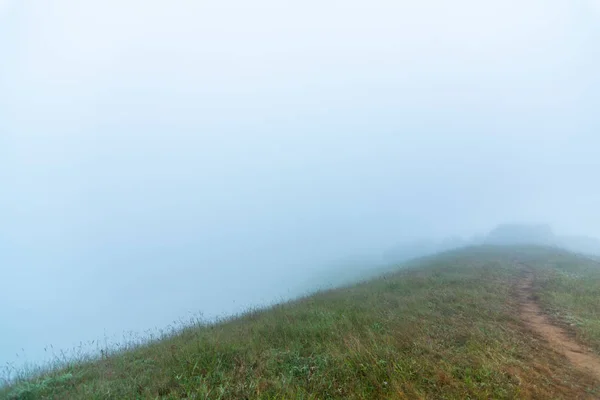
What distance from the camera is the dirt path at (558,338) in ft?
22.8

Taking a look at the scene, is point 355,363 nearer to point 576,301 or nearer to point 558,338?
point 558,338

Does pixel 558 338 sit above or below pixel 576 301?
above

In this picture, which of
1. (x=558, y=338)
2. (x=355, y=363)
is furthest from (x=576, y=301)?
(x=355, y=363)

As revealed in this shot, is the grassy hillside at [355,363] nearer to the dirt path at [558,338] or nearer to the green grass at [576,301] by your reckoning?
the green grass at [576,301]

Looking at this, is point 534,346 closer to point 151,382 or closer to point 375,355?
point 375,355

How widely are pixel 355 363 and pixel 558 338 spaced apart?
701 cm

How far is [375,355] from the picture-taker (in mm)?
6297

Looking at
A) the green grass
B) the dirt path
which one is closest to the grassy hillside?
the green grass

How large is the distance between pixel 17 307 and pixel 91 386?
229699mm

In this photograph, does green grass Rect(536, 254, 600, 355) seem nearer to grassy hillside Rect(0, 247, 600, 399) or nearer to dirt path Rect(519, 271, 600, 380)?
grassy hillside Rect(0, 247, 600, 399)

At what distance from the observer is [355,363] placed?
242 inches

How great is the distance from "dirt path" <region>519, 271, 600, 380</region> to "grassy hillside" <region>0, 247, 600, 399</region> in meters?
0.34

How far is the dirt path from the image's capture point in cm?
695

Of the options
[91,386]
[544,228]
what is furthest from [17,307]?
[544,228]
